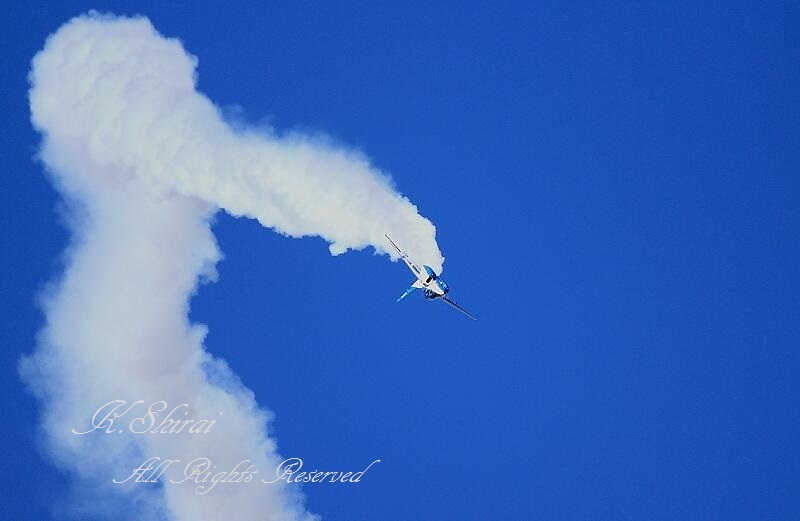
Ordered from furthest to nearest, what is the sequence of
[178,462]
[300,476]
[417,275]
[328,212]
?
1. [300,476]
2. [178,462]
3. [328,212]
4. [417,275]

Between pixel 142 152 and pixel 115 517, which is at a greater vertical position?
pixel 142 152

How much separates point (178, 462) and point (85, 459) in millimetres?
4011

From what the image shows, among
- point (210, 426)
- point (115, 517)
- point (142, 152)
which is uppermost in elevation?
point (142, 152)

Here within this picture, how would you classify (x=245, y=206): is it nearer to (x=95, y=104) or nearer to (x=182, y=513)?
(x=95, y=104)

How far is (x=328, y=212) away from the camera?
136 ft

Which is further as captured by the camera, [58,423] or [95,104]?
[58,423]

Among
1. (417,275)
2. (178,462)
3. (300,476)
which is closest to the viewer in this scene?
(417,275)

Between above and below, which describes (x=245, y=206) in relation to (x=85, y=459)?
above

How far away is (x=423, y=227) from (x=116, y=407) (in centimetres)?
1479

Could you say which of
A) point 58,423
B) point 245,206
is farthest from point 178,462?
point 245,206

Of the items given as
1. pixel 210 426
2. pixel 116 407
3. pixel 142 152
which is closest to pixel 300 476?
pixel 210 426

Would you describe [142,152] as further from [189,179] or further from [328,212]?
[328,212]

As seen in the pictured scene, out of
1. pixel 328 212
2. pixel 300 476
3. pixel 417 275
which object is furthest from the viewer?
pixel 300 476

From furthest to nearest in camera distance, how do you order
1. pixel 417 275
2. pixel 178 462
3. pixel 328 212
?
1. pixel 178 462
2. pixel 328 212
3. pixel 417 275
